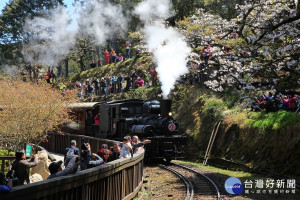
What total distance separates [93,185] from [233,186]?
617 centimetres

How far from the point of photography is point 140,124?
18.0m

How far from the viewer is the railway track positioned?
1076cm

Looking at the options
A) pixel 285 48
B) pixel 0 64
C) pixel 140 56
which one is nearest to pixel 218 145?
pixel 285 48

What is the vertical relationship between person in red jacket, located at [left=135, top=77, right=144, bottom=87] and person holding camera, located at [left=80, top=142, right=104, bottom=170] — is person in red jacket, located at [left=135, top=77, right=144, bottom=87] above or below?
above

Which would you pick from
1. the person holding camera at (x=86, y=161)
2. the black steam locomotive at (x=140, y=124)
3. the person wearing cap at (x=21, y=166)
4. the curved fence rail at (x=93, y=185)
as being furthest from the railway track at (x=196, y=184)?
the person wearing cap at (x=21, y=166)

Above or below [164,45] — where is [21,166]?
below

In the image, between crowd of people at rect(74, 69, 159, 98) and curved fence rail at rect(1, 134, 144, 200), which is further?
crowd of people at rect(74, 69, 159, 98)

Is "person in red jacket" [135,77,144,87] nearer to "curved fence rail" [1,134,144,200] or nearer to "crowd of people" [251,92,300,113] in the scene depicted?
"crowd of people" [251,92,300,113]

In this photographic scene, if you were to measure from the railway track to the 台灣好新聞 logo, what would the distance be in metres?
0.39

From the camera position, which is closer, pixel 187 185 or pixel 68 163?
pixel 68 163

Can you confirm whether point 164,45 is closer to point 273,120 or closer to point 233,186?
point 273,120

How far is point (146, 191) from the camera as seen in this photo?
1175 cm

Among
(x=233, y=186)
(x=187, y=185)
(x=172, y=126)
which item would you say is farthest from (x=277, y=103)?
(x=187, y=185)

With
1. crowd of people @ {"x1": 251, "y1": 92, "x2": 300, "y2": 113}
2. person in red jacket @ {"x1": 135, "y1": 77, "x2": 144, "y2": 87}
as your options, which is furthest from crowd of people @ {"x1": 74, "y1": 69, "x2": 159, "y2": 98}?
crowd of people @ {"x1": 251, "y1": 92, "x2": 300, "y2": 113}
